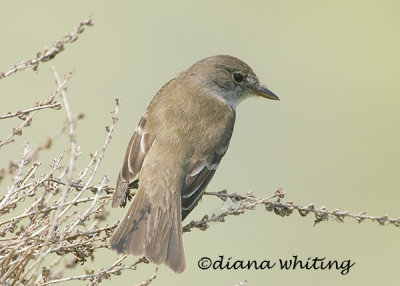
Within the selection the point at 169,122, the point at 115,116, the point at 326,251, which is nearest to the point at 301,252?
the point at 326,251

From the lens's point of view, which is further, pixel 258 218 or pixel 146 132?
pixel 258 218

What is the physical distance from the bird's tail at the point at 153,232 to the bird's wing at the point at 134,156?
0.46 feet

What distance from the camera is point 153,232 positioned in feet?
13.7

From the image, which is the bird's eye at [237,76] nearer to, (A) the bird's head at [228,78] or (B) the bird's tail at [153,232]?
(A) the bird's head at [228,78]

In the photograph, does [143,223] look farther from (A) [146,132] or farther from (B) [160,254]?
(A) [146,132]

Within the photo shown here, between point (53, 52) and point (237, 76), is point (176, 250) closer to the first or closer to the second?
point (53, 52)

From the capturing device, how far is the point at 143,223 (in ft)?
13.9

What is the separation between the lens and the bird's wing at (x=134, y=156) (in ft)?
14.2

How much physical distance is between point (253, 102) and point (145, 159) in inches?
177

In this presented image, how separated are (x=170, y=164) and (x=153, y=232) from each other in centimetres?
58

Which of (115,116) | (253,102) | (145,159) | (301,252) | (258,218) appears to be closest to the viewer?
(115,116)

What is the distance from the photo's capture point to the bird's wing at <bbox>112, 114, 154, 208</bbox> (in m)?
4.32

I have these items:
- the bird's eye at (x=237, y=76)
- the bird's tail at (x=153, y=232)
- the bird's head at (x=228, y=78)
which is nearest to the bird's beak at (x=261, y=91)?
the bird's head at (x=228, y=78)

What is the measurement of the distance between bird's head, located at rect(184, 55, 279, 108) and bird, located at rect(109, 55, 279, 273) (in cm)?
5
